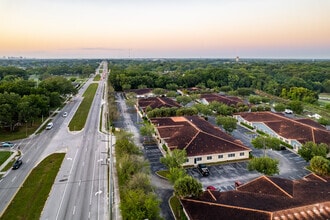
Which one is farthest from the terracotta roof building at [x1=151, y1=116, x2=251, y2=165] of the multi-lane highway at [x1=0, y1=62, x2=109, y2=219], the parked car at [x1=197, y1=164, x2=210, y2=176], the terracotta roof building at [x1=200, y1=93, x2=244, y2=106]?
the terracotta roof building at [x1=200, y1=93, x2=244, y2=106]

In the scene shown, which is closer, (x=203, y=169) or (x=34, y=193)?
(x=34, y=193)

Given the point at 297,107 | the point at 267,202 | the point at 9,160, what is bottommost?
the point at 9,160

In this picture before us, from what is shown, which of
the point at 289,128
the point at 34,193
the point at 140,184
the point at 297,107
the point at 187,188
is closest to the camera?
the point at 140,184

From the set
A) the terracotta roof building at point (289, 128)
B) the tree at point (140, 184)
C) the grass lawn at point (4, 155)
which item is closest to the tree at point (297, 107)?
the terracotta roof building at point (289, 128)

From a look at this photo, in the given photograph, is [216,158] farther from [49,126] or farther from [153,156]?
[49,126]

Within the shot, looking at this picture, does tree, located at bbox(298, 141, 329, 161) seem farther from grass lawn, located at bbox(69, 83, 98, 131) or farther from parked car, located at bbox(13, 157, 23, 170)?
grass lawn, located at bbox(69, 83, 98, 131)

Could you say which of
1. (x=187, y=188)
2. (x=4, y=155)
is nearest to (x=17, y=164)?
(x=4, y=155)

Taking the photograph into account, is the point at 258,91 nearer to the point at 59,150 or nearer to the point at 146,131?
the point at 146,131
